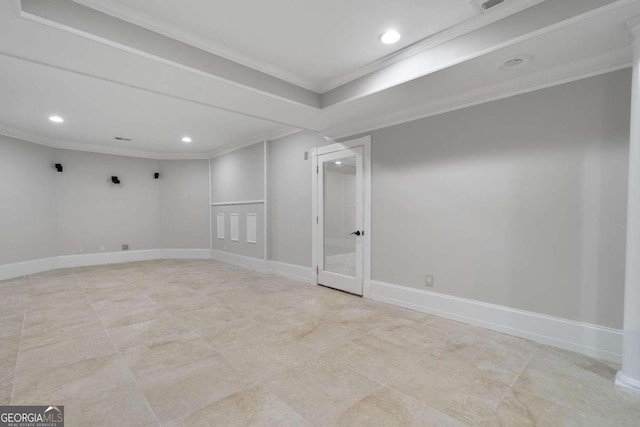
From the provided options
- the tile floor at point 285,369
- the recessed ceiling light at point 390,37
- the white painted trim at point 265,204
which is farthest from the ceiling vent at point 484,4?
the white painted trim at point 265,204

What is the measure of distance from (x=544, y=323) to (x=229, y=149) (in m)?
6.35

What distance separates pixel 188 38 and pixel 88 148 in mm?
5712

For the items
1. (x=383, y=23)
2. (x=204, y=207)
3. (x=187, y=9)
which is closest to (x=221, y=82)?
(x=187, y=9)

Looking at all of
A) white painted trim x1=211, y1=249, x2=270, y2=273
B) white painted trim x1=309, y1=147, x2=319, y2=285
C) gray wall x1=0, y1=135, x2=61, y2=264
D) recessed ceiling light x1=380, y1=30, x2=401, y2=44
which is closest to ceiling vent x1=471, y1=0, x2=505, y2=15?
recessed ceiling light x1=380, y1=30, x2=401, y2=44

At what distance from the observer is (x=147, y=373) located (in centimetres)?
218

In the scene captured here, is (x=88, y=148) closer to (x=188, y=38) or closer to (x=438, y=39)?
(x=188, y=38)

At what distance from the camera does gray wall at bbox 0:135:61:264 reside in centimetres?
520

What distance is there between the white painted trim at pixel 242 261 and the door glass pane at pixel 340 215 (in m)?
1.63

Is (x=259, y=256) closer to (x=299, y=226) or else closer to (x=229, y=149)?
(x=299, y=226)

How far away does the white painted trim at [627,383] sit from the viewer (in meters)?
1.95

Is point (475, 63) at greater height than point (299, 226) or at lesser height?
greater

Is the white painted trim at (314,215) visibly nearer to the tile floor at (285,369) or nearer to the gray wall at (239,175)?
the tile floor at (285,369)

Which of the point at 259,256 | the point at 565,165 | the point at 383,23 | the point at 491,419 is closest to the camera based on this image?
the point at 491,419

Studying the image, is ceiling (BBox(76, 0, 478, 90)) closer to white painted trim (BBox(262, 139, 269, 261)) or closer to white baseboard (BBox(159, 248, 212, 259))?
white painted trim (BBox(262, 139, 269, 261))
